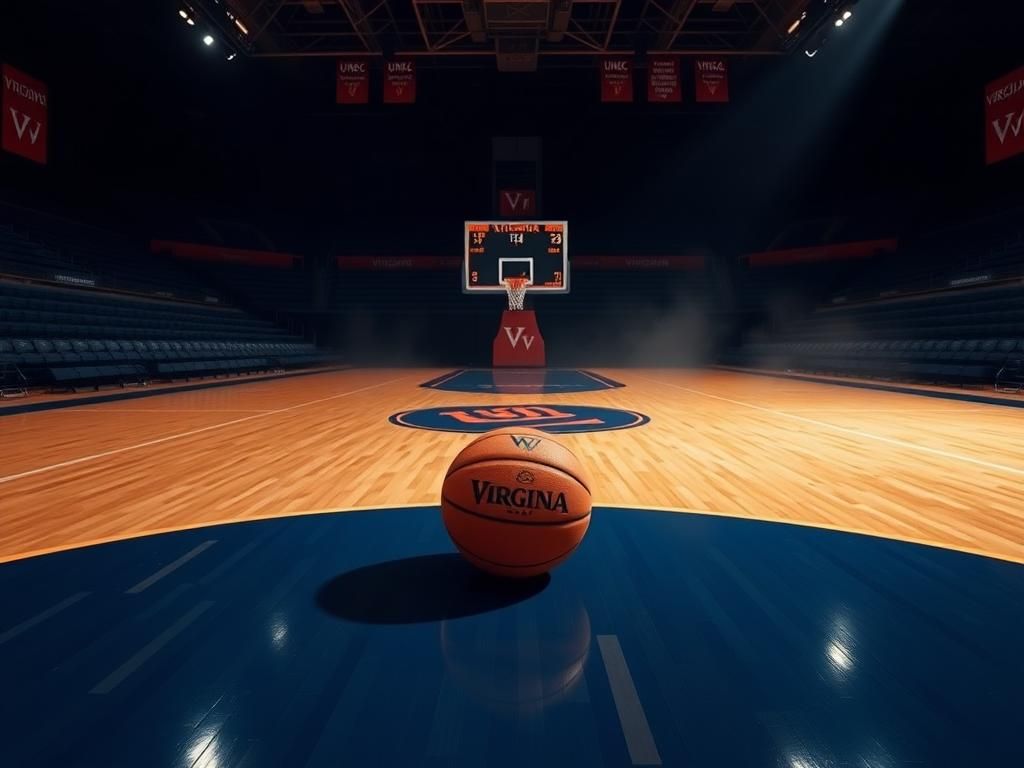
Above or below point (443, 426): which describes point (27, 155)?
above

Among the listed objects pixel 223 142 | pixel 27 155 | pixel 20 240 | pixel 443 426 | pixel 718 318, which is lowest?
pixel 443 426

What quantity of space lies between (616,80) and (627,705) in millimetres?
12978

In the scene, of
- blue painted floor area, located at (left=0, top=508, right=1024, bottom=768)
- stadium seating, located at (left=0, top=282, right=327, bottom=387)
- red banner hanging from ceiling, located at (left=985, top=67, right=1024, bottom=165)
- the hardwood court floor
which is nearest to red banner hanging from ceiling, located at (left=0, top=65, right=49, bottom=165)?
stadium seating, located at (left=0, top=282, right=327, bottom=387)

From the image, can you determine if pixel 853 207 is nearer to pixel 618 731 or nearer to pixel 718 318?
pixel 718 318

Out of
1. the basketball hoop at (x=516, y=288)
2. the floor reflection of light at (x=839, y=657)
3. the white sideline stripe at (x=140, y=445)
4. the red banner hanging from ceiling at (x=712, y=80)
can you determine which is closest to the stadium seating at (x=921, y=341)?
the red banner hanging from ceiling at (x=712, y=80)

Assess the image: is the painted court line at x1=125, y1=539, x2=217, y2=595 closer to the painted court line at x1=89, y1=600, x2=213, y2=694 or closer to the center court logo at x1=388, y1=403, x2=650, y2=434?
the painted court line at x1=89, y1=600, x2=213, y2=694

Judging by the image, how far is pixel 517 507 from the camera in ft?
6.33

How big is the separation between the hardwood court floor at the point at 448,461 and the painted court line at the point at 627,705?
1.57 meters

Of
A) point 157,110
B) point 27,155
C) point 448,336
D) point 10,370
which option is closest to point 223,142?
point 157,110

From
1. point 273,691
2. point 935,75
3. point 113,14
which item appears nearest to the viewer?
point 273,691

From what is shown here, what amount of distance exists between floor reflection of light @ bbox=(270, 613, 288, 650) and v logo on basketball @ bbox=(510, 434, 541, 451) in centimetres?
94

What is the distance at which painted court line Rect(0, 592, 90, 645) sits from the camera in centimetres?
169

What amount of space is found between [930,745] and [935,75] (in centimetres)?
2120

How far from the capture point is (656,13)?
1284 cm
